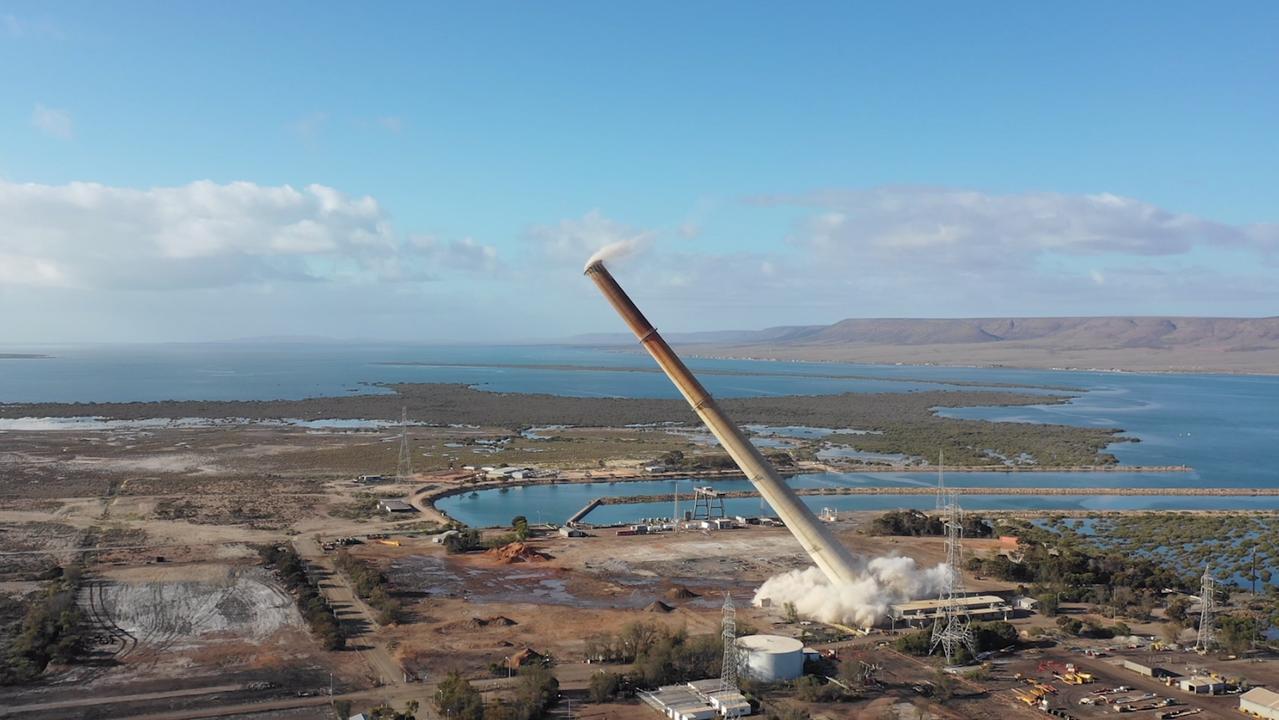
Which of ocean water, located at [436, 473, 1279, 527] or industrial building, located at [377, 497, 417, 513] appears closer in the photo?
industrial building, located at [377, 497, 417, 513]

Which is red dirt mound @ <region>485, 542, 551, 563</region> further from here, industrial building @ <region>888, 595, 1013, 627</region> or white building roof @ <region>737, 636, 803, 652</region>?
industrial building @ <region>888, 595, 1013, 627</region>

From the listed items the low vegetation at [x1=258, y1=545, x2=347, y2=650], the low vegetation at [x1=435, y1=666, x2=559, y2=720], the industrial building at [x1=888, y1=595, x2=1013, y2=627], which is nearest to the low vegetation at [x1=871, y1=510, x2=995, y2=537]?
the industrial building at [x1=888, y1=595, x2=1013, y2=627]

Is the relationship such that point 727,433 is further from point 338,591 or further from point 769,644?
point 338,591

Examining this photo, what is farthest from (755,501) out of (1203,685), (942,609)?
(1203,685)

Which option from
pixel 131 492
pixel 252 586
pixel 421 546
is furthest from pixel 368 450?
pixel 252 586

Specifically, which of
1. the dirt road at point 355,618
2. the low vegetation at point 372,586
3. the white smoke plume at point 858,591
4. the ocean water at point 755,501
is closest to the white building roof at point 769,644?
the white smoke plume at point 858,591

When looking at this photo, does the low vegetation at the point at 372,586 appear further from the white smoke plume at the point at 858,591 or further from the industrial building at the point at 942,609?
the industrial building at the point at 942,609
